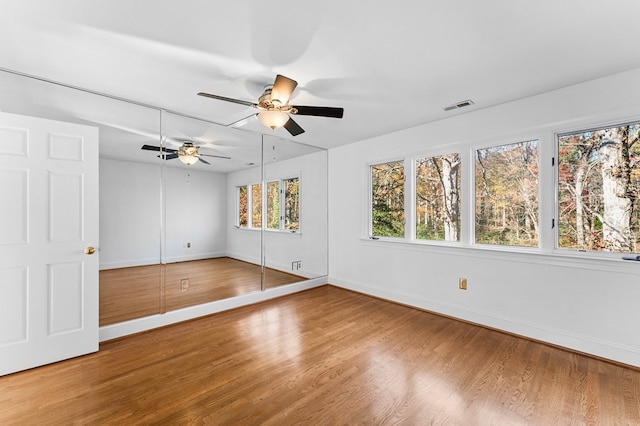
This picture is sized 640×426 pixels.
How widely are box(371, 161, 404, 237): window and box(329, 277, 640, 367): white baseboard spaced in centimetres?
96

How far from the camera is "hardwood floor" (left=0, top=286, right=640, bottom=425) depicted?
181cm

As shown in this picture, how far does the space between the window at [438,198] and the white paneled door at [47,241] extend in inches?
151

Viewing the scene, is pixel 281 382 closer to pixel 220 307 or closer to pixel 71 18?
pixel 220 307

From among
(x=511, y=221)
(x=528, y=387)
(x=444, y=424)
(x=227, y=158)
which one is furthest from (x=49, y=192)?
(x=511, y=221)

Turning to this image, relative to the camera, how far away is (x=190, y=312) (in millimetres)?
3426

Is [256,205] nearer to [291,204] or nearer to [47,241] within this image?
[291,204]

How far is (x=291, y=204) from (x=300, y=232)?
508 mm

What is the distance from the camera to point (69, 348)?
8.15 feet

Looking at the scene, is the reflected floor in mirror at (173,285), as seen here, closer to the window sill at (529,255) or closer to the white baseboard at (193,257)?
the white baseboard at (193,257)

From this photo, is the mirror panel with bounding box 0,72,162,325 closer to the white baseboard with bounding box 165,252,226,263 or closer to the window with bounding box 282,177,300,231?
the white baseboard with bounding box 165,252,226,263

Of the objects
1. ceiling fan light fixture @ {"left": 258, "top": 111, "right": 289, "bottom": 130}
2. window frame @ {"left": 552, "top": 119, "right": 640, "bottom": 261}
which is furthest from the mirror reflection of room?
window frame @ {"left": 552, "top": 119, "right": 640, "bottom": 261}

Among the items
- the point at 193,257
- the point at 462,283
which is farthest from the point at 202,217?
the point at 462,283

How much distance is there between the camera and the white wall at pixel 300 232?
4059 millimetres

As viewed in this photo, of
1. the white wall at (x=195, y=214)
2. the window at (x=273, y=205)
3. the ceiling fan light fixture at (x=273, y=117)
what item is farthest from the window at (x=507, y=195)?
the white wall at (x=195, y=214)
